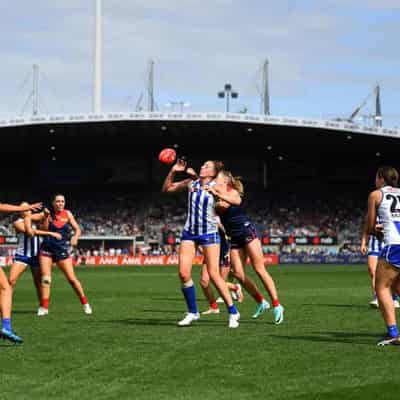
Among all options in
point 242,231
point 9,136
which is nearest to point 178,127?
point 9,136

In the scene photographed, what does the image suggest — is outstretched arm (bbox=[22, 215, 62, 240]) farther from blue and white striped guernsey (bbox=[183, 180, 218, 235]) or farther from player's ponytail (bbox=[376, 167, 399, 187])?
player's ponytail (bbox=[376, 167, 399, 187])

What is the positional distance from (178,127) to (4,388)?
174 ft

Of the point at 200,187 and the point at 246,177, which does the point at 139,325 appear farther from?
the point at 246,177

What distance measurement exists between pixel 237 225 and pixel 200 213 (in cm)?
127

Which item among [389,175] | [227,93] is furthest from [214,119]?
[389,175]

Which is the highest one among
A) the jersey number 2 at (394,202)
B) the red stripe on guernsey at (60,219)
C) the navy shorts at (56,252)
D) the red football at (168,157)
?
the red football at (168,157)

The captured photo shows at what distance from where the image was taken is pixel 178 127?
59.6 meters

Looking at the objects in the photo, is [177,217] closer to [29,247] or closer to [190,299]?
[29,247]

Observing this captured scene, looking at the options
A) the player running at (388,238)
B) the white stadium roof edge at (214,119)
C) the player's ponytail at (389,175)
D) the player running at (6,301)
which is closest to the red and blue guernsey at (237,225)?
the player running at (388,238)

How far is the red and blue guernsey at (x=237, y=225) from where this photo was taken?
13172mm

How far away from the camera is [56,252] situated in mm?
15266

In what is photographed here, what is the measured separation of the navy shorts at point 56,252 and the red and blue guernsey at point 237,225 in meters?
3.36

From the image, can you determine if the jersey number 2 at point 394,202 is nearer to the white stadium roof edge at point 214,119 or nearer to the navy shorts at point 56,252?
the navy shorts at point 56,252

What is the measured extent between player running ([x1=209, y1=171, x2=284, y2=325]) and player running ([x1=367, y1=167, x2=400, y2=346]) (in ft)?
9.73
